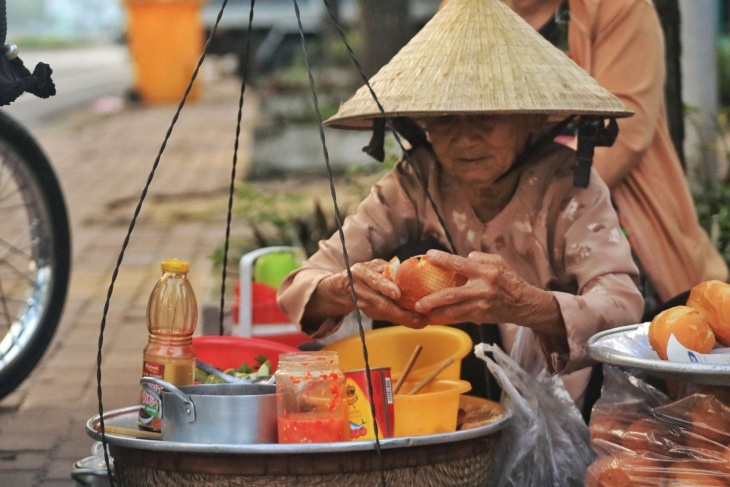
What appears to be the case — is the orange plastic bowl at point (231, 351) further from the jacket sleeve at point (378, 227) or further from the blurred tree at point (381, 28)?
the blurred tree at point (381, 28)

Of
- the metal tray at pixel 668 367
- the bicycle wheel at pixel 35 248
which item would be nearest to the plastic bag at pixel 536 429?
the metal tray at pixel 668 367

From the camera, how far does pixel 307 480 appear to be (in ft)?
7.36

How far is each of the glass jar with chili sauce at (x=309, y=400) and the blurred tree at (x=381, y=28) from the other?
4.59 m

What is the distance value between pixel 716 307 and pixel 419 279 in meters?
0.60

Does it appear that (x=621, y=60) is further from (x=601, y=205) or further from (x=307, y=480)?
(x=307, y=480)

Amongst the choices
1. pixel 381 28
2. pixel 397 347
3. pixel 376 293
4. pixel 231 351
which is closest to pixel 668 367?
pixel 376 293

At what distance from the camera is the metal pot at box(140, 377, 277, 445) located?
225cm

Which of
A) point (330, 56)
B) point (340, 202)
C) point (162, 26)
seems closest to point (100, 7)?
point (162, 26)

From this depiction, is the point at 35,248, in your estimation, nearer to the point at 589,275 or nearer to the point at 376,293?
the point at 376,293

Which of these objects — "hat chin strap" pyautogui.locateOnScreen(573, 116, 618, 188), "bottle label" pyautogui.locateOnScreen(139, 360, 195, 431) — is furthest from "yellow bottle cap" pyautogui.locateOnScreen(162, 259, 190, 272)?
"hat chin strap" pyautogui.locateOnScreen(573, 116, 618, 188)

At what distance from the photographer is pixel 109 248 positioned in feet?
22.6

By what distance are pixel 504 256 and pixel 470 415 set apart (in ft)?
1.34

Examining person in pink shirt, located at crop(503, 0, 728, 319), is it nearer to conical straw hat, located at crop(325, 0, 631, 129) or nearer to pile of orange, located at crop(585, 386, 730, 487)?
conical straw hat, located at crop(325, 0, 631, 129)

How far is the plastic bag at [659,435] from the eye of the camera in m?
2.26
